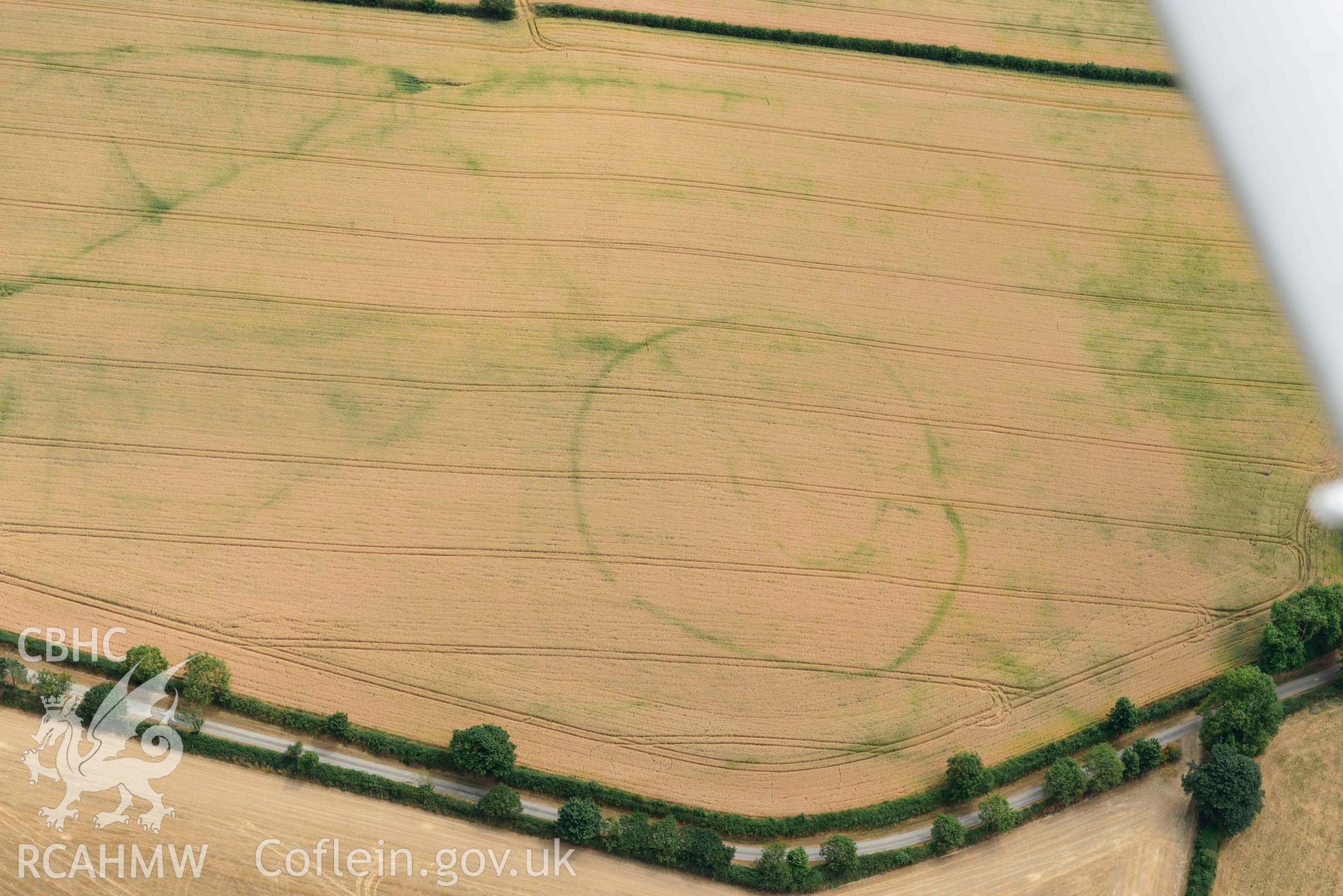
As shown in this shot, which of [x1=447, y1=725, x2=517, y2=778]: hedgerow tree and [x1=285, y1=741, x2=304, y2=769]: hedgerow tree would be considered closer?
[x1=447, y1=725, x2=517, y2=778]: hedgerow tree

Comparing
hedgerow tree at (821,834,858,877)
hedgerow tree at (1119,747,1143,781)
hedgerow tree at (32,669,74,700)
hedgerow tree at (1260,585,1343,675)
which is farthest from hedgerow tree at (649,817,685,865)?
hedgerow tree at (1260,585,1343,675)

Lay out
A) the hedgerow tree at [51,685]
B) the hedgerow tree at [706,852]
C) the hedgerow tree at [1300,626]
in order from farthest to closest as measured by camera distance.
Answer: the hedgerow tree at [1300,626], the hedgerow tree at [51,685], the hedgerow tree at [706,852]

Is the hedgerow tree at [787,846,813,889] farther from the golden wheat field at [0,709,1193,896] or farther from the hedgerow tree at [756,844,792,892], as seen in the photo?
the golden wheat field at [0,709,1193,896]

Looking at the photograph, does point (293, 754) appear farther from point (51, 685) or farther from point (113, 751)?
point (51, 685)

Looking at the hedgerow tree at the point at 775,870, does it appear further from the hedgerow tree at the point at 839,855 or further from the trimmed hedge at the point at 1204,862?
the trimmed hedge at the point at 1204,862

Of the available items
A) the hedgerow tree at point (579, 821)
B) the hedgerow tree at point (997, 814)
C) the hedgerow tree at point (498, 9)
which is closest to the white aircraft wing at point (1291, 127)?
the hedgerow tree at point (997, 814)
